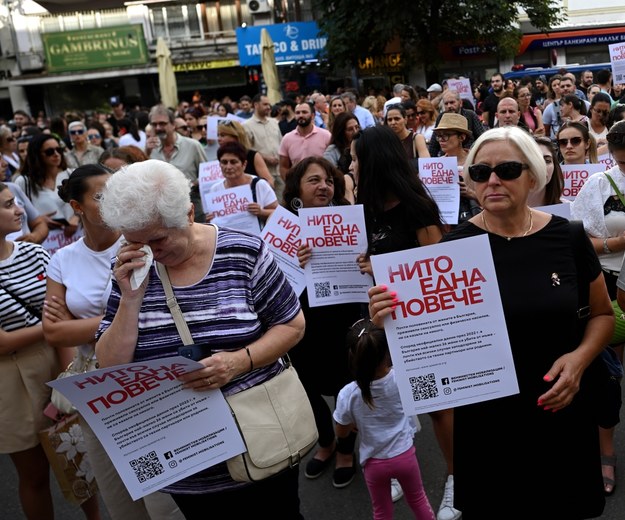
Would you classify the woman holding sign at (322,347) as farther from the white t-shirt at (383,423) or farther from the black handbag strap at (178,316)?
the black handbag strap at (178,316)

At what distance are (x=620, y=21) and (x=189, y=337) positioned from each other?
37131mm

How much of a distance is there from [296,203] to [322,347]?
35.2 inches

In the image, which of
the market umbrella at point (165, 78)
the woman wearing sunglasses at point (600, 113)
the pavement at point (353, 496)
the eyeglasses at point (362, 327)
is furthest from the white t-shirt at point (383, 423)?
the market umbrella at point (165, 78)

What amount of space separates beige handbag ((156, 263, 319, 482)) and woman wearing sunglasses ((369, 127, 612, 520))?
0.42 meters

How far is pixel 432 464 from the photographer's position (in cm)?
392

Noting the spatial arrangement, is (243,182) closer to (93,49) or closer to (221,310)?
(221,310)

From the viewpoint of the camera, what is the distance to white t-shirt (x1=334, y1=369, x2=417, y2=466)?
3.13 metres

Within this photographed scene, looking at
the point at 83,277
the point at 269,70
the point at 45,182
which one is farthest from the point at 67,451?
the point at 269,70

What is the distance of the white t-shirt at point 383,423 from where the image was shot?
3131 millimetres

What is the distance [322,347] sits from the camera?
3863 mm

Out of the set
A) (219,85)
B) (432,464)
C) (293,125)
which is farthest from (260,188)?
(219,85)

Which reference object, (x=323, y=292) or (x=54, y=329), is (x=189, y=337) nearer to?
(x=54, y=329)

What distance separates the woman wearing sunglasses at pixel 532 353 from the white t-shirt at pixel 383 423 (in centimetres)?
78

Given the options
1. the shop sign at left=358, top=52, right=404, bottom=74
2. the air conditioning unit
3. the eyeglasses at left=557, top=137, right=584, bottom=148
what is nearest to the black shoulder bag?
the eyeglasses at left=557, top=137, right=584, bottom=148
